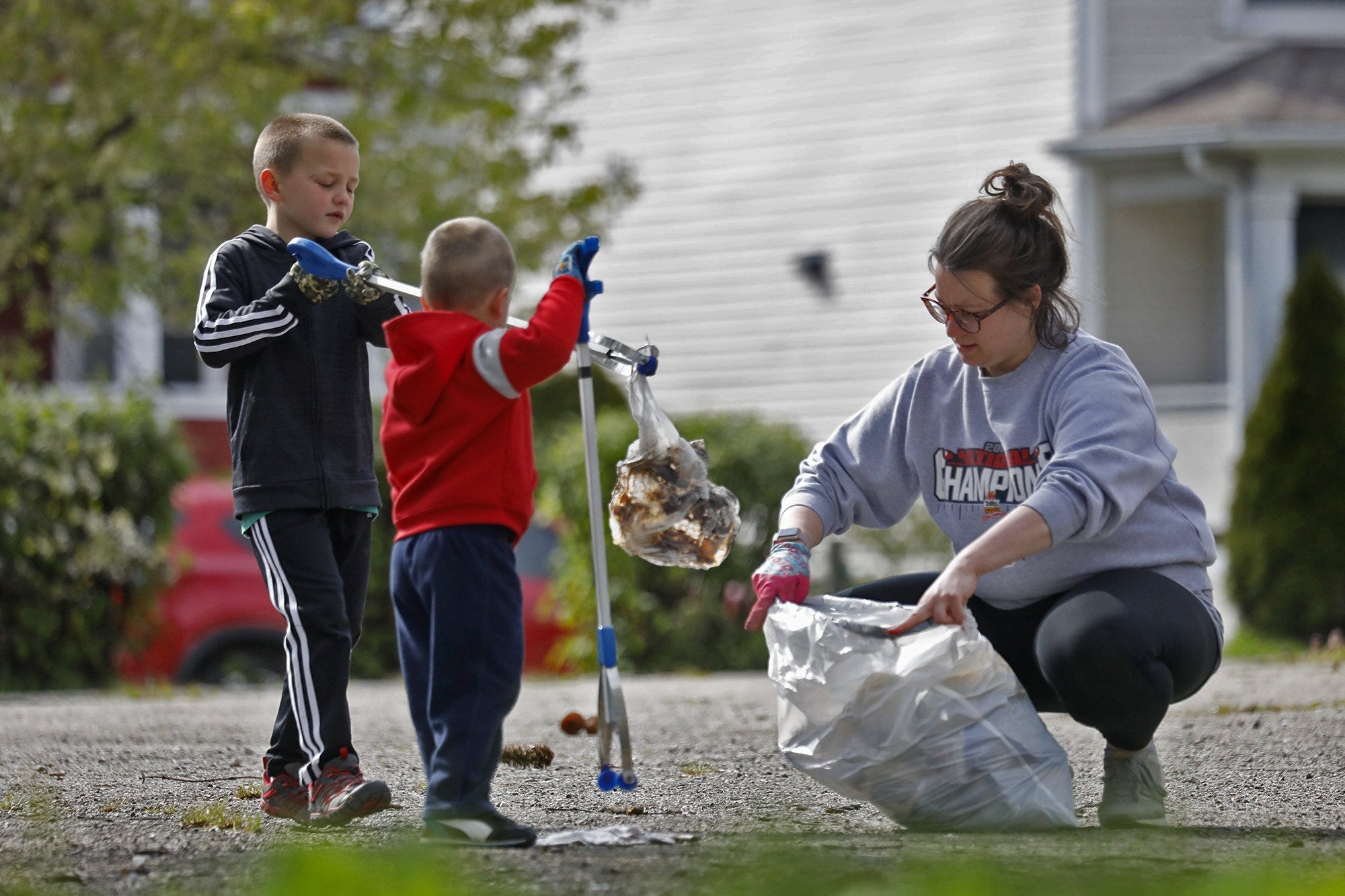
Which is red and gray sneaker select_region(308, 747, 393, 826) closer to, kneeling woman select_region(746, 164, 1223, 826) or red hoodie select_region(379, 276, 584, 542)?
red hoodie select_region(379, 276, 584, 542)

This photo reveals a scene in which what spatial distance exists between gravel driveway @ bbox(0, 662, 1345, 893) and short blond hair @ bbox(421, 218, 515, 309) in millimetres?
1042

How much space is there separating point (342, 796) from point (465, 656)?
55cm

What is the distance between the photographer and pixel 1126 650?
3326 millimetres

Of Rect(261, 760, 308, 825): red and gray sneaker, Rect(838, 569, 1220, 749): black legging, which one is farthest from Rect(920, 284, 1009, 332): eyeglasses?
Rect(261, 760, 308, 825): red and gray sneaker

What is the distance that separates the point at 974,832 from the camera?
3.19m

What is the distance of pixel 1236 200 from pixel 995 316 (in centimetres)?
933

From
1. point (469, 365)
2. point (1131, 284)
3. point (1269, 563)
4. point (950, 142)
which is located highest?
point (950, 142)

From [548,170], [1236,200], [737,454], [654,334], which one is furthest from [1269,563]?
[548,170]

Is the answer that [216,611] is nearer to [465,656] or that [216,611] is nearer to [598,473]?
[598,473]

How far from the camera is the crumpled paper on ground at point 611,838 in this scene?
299 centimetres

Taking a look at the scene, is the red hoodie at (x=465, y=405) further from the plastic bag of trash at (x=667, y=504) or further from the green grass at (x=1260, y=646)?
the green grass at (x=1260, y=646)

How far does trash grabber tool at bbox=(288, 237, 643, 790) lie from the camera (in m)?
3.30

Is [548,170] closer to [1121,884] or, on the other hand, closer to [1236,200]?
[1236,200]

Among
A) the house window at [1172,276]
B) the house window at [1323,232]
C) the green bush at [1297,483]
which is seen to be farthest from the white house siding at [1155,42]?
the green bush at [1297,483]
